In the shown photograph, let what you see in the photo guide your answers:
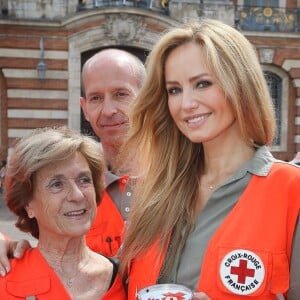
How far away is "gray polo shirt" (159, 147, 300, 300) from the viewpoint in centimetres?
209

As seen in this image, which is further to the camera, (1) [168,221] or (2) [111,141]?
(2) [111,141]

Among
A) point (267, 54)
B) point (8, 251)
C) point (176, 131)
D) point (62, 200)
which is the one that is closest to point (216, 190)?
point (176, 131)

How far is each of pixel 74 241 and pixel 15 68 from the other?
524 inches

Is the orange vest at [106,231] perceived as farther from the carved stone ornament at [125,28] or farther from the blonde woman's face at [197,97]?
the carved stone ornament at [125,28]

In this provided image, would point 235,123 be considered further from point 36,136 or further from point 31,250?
point 31,250

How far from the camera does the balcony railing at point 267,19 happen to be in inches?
639

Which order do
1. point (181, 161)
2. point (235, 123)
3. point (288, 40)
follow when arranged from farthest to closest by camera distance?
point (288, 40) → point (181, 161) → point (235, 123)

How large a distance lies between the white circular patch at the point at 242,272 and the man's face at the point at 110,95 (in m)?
1.16

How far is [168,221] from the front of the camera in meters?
Result: 2.27

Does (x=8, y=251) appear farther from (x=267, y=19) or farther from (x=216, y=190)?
(x=267, y=19)

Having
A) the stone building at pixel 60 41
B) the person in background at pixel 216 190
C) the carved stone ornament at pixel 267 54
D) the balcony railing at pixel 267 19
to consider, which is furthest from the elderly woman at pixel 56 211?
the carved stone ornament at pixel 267 54

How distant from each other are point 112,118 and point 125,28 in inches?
472

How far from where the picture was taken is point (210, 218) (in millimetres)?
2139

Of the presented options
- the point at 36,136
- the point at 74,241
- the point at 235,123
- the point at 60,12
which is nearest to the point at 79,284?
the point at 74,241
